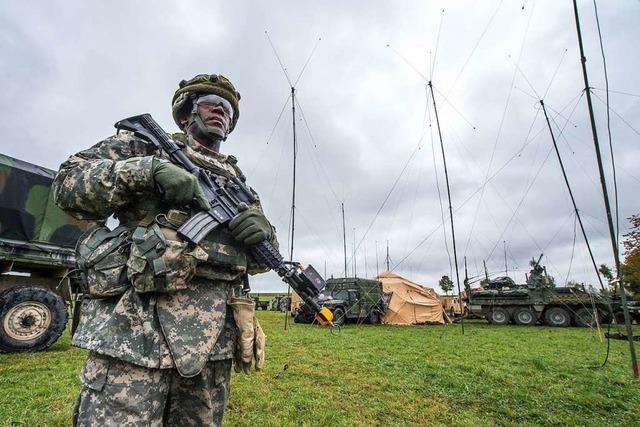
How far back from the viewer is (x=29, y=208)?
601 centimetres

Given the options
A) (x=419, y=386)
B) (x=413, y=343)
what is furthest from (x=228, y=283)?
(x=413, y=343)

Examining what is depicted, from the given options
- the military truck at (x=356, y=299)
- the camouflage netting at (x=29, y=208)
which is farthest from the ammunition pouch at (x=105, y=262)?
the military truck at (x=356, y=299)

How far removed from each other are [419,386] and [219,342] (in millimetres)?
4078

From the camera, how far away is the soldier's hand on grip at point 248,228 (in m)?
1.78

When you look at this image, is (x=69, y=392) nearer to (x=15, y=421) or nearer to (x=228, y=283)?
(x=15, y=421)

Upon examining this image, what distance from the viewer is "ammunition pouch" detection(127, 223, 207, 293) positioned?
140cm

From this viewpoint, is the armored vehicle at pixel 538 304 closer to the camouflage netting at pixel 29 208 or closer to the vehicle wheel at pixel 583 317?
the vehicle wheel at pixel 583 317

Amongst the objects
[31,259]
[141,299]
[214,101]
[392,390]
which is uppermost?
[214,101]

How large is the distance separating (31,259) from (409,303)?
648 inches

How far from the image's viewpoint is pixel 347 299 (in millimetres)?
17547

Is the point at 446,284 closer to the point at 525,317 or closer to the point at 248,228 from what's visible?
the point at 525,317

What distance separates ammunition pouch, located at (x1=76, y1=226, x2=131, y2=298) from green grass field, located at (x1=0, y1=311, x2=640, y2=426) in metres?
2.59

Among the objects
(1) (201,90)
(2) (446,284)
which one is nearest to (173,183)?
(1) (201,90)

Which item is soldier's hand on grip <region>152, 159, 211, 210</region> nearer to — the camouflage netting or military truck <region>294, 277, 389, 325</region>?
the camouflage netting
